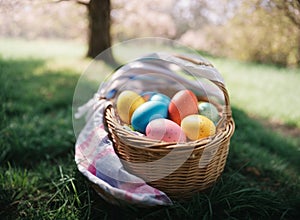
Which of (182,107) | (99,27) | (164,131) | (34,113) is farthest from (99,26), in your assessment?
(164,131)

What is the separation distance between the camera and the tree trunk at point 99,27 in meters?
4.02

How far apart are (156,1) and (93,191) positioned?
Result: 12.7 ft

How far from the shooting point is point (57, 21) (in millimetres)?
5273

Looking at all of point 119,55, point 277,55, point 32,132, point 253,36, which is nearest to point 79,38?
point 119,55

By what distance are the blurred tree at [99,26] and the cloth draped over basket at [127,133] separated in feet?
6.53

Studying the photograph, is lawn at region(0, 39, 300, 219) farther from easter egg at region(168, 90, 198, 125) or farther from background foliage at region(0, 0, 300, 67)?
background foliage at region(0, 0, 300, 67)

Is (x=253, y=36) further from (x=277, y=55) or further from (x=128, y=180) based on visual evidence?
(x=128, y=180)

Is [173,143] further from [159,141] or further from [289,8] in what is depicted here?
[289,8]

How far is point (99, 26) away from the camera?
4.32 meters

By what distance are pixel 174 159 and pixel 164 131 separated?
197 mm

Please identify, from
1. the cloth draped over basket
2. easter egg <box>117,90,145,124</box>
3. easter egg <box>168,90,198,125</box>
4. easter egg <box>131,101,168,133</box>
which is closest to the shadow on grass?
the cloth draped over basket

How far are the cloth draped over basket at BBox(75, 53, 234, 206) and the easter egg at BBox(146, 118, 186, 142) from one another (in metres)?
0.17

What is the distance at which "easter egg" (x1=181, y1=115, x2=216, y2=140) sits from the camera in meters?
1.75

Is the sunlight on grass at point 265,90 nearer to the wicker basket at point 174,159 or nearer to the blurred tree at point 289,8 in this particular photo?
the blurred tree at point 289,8
